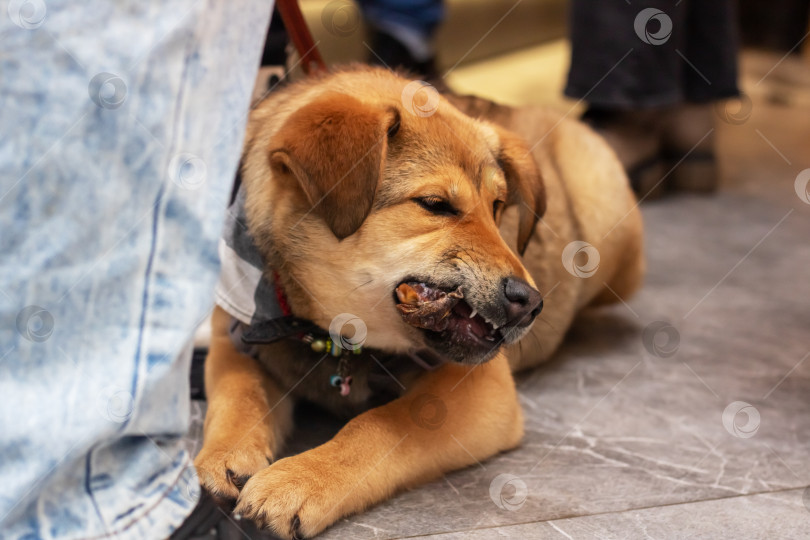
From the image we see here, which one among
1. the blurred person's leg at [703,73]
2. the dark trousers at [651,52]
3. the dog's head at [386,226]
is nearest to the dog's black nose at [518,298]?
the dog's head at [386,226]

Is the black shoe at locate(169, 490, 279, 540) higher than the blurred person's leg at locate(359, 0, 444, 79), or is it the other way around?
the blurred person's leg at locate(359, 0, 444, 79)

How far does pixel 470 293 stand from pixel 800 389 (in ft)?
4.73

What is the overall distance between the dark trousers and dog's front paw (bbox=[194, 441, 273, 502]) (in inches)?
117

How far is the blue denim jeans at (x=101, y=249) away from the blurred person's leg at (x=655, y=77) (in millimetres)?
3044

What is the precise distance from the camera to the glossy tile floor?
6.32 ft

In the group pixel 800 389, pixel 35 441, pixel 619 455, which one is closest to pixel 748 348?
pixel 800 389

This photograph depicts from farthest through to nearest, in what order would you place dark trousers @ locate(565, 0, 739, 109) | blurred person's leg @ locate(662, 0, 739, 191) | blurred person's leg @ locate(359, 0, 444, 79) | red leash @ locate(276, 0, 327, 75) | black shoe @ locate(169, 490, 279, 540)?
blurred person's leg @ locate(359, 0, 444, 79) < blurred person's leg @ locate(662, 0, 739, 191) < dark trousers @ locate(565, 0, 739, 109) < red leash @ locate(276, 0, 327, 75) < black shoe @ locate(169, 490, 279, 540)

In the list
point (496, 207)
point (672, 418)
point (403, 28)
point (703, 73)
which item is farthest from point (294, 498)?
point (403, 28)

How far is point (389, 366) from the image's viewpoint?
2195 mm

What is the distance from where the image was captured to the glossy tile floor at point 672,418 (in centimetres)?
193

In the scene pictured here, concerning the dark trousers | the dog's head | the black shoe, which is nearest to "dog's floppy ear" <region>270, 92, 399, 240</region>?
the dog's head

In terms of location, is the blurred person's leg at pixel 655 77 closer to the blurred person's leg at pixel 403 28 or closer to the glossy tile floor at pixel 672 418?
the glossy tile floor at pixel 672 418

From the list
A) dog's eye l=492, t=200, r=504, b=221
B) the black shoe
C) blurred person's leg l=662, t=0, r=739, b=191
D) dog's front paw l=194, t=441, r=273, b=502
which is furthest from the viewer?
blurred person's leg l=662, t=0, r=739, b=191

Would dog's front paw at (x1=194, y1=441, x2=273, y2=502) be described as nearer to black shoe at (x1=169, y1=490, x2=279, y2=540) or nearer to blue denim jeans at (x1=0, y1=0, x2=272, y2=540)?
black shoe at (x1=169, y1=490, x2=279, y2=540)
